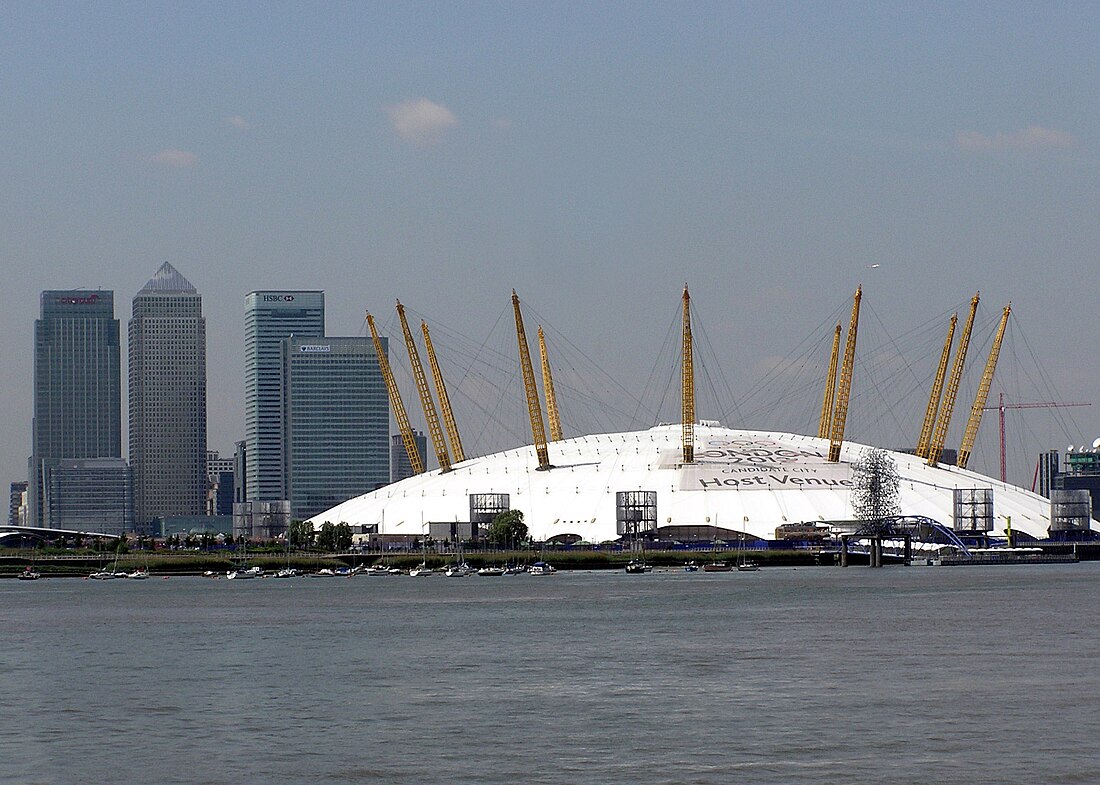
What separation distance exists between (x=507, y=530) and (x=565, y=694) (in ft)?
430

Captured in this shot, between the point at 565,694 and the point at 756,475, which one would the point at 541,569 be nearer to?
the point at 756,475

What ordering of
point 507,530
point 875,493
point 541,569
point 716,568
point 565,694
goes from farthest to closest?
point 507,530 → point 875,493 → point 541,569 → point 716,568 → point 565,694

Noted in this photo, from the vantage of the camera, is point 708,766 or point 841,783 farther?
point 708,766

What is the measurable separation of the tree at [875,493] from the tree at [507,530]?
33569mm

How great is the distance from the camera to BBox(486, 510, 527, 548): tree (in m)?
188

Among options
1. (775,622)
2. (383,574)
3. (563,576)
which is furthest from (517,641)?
(383,574)

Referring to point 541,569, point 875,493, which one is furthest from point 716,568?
point 875,493

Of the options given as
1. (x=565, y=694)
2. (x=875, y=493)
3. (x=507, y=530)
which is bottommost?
(x=565, y=694)

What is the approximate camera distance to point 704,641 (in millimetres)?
76500

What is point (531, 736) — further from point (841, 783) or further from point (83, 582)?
point (83, 582)

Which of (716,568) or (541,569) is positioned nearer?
(716,568)

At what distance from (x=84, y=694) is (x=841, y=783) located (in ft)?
96.8

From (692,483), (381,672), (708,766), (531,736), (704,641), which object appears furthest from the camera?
(692,483)

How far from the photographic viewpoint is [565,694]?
56969 mm
